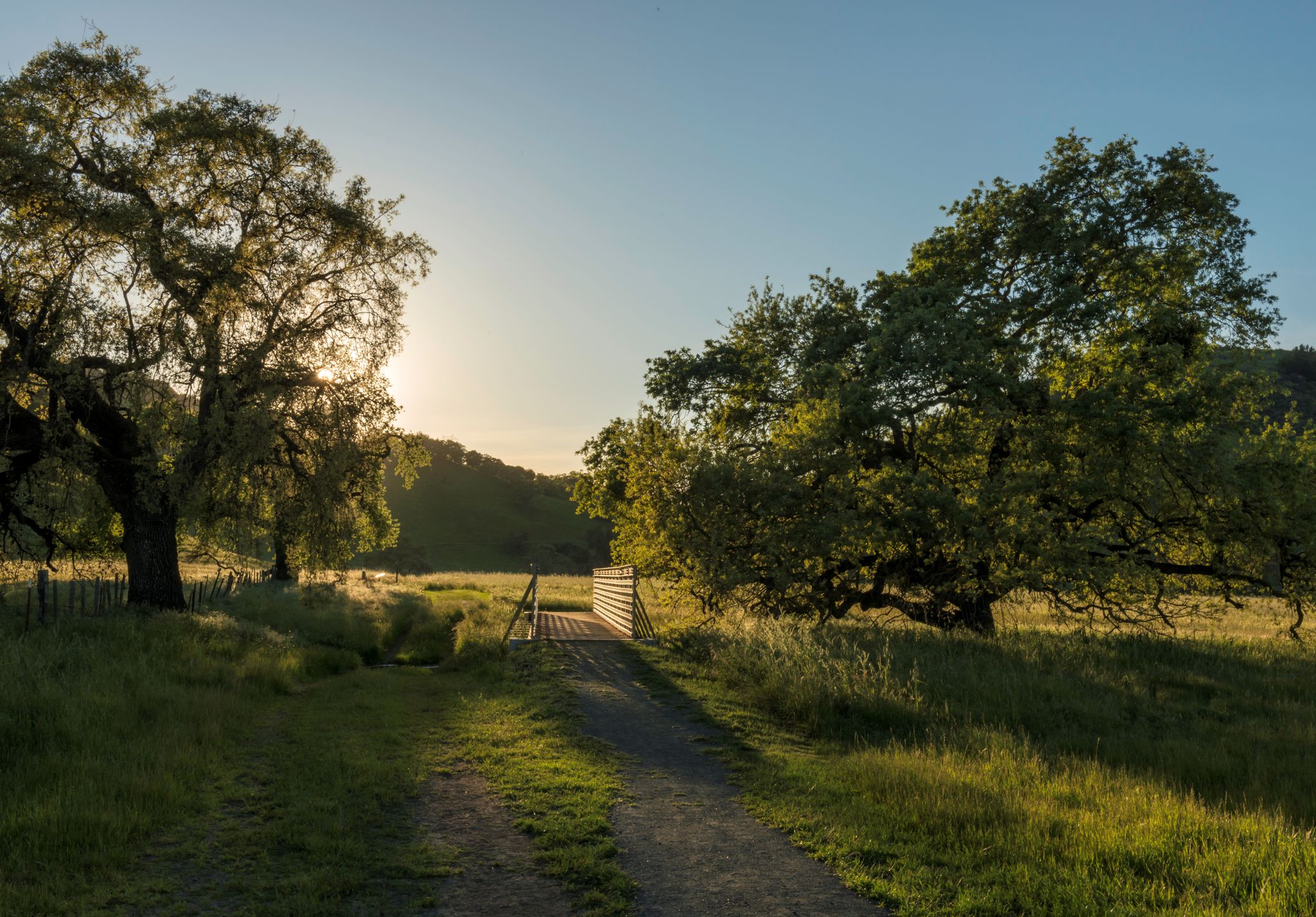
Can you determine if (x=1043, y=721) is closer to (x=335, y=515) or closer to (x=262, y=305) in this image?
(x=335, y=515)

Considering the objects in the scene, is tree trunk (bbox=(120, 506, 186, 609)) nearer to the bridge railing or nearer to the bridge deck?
the bridge deck

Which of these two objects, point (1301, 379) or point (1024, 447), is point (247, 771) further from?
point (1301, 379)

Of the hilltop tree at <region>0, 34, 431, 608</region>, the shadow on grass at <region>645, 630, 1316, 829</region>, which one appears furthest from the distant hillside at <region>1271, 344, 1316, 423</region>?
the hilltop tree at <region>0, 34, 431, 608</region>

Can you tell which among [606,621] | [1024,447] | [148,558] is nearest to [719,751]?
[1024,447]

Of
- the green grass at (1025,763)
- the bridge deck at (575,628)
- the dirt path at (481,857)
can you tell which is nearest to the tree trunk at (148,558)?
the bridge deck at (575,628)

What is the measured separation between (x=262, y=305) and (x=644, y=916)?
16.4m

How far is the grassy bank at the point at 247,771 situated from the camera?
560cm

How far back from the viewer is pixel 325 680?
15.6 m

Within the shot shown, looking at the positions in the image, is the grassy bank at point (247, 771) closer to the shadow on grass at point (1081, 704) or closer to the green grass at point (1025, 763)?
the green grass at point (1025, 763)

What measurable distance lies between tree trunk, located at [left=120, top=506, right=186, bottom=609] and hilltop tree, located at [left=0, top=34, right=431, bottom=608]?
0.11ft

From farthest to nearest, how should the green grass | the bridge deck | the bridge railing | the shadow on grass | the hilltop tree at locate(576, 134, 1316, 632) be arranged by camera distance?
the bridge railing
the bridge deck
the hilltop tree at locate(576, 134, 1316, 632)
the shadow on grass
the green grass

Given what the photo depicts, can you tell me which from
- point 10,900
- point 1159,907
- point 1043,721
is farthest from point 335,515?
point 1159,907

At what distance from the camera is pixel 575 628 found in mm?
23766

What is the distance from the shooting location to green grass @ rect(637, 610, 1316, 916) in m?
5.59
